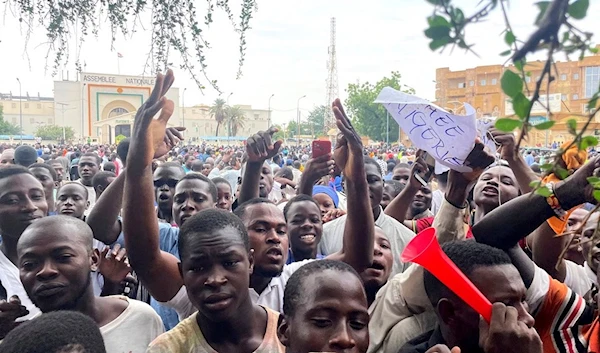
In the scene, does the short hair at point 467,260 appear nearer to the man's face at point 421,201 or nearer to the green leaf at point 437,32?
the green leaf at point 437,32

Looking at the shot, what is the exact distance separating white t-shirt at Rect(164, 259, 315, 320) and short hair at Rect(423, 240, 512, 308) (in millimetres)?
702

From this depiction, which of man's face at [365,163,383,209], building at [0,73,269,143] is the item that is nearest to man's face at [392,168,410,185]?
man's face at [365,163,383,209]

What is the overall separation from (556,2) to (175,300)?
87.1 inches

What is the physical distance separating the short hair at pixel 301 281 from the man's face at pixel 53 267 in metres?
0.95

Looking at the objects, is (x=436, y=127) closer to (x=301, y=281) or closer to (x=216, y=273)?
(x=301, y=281)

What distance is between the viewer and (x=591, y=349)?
2.21 m

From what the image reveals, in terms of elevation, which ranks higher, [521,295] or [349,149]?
[349,149]

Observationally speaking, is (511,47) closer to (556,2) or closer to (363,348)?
(556,2)

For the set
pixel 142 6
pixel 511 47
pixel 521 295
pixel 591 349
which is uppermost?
pixel 142 6

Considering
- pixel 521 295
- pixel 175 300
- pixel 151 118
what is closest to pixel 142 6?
pixel 151 118

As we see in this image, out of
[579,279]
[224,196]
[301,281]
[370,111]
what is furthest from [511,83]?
[370,111]

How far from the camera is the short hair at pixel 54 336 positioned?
1752 millimetres

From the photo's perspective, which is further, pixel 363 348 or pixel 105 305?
pixel 105 305

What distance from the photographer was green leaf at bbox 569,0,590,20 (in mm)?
980
